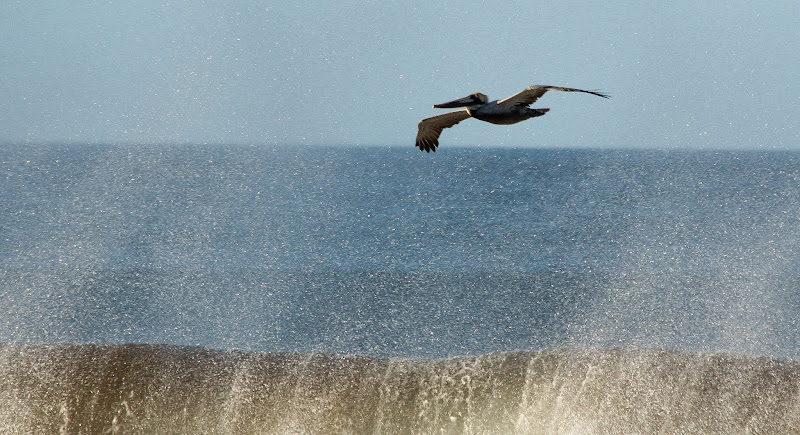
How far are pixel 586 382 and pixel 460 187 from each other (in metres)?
18.1

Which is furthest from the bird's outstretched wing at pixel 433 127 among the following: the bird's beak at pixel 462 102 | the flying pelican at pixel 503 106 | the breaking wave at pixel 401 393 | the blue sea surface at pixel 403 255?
the blue sea surface at pixel 403 255

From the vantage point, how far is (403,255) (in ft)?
55.3

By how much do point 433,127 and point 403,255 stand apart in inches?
421

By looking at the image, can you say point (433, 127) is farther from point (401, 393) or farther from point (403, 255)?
point (403, 255)

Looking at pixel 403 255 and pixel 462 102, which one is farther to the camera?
pixel 403 255

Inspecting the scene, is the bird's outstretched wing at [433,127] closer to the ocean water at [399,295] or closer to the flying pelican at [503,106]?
the flying pelican at [503,106]

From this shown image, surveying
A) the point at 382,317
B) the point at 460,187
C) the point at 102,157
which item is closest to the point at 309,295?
the point at 382,317

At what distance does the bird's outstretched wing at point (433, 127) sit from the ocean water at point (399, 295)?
2.20m

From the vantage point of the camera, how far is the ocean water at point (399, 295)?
267 inches

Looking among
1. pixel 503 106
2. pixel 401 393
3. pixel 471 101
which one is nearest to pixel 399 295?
pixel 401 393

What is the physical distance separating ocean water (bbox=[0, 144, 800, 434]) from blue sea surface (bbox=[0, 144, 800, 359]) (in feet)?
0.27

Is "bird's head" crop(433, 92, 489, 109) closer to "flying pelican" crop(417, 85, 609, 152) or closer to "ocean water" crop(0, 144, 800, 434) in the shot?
"flying pelican" crop(417, 85, 609, 152)

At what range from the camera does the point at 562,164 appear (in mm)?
29750

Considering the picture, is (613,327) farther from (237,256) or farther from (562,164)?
(562,164)
